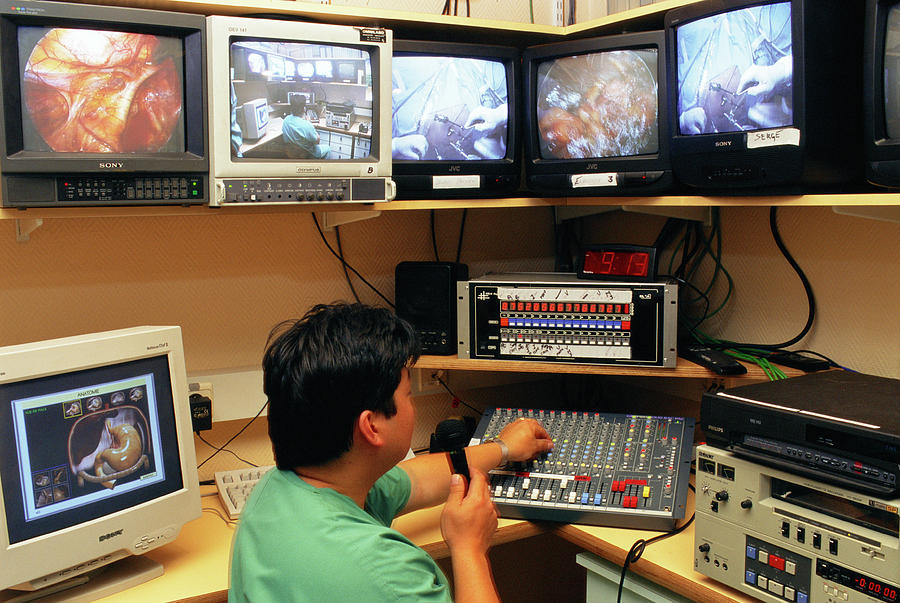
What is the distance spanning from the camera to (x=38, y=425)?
1443 mm

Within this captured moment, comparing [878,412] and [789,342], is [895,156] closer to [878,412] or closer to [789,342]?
[878,412]

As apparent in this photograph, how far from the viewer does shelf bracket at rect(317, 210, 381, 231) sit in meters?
1.94

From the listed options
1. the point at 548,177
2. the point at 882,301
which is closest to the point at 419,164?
the point at 548,177

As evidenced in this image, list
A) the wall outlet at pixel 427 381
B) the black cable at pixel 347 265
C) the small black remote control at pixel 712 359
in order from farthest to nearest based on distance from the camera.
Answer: the wall outlet at pixel 427 381, the black cable at pixel 347 265, the small black remote control at pixel 712 359

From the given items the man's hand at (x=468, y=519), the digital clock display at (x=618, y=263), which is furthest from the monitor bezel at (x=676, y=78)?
the man's hand at (x=468, y=519)

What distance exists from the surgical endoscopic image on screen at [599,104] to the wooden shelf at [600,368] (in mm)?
497

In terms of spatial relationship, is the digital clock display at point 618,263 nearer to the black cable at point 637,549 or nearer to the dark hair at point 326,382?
the black cable at point 637,549

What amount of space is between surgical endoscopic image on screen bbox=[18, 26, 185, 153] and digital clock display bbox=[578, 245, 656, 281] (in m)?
0.98

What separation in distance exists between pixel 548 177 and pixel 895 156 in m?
0.78

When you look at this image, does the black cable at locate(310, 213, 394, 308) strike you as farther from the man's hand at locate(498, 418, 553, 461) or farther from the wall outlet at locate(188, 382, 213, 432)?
the man's hand at locate(498, 418, 553, 461)

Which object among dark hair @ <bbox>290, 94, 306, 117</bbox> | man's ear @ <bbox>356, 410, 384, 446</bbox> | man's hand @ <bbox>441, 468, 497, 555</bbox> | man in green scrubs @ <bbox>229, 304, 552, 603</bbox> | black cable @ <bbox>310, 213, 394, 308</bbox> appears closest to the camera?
man in green scrubs @ <bbox>229, 304, 552, 603</bbox>

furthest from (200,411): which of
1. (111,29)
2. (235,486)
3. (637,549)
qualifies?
(637,549)

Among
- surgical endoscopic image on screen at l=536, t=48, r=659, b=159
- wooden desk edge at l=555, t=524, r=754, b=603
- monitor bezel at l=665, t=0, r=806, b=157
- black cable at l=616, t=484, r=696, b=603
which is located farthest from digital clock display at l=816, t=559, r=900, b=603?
surgical endoscopic image on screen at l=536, t=48, r=659, b=159

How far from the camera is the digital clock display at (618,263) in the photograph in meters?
1.92
